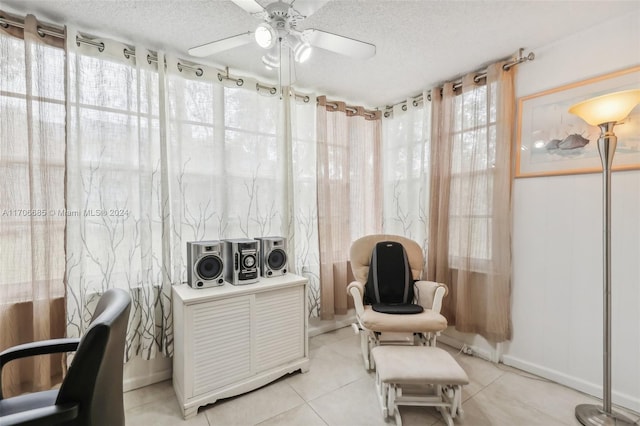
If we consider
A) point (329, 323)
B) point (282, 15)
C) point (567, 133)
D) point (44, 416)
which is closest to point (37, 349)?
point (44, 416)

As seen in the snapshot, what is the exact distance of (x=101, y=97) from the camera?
190cm

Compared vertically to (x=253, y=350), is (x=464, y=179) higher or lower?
higher

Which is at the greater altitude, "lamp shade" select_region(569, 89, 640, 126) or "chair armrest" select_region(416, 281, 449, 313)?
"lamp shade" select_region(569, 89, 640, 126)

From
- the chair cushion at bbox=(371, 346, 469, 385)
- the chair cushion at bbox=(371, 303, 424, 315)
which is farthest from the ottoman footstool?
the chair cushion at bbox=(371, 303, 424, 315)

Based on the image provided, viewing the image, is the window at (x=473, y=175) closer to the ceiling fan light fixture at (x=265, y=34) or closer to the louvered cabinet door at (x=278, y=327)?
the louvered cabinet door at (x=278, y=327)

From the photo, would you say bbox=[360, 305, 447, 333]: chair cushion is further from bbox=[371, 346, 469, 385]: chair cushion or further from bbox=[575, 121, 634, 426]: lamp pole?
A: bbox=[575, 121, 634, 426]: lamp pole

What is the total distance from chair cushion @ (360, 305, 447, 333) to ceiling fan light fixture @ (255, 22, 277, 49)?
6.30ft

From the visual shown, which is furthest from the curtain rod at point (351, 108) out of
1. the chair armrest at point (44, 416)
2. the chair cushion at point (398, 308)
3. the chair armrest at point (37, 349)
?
the chair armrest at point (44, 416)

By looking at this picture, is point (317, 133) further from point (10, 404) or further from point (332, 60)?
point (10, 404)

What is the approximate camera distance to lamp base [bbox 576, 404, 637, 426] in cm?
161

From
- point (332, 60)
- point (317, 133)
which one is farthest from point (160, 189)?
point (332, 60)

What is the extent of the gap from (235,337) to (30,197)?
5.04ft

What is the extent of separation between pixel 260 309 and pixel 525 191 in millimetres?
2297

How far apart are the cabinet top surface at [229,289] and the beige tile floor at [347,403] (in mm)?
733
